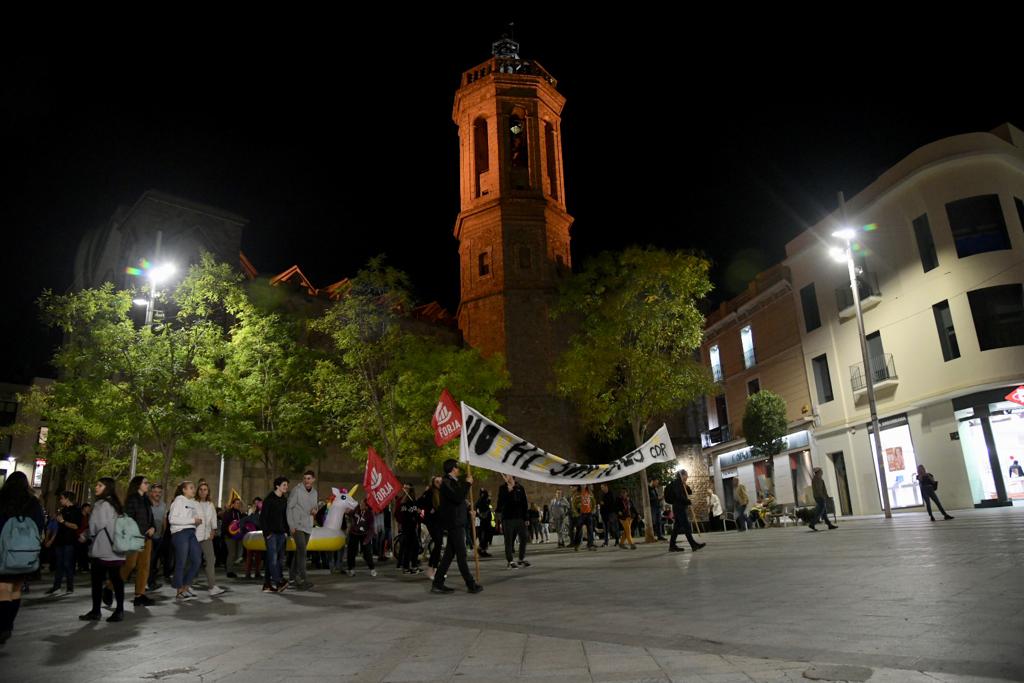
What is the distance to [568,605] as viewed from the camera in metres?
7.64

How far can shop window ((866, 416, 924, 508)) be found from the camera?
24.6 meters

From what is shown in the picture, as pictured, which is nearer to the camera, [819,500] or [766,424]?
[819,500]

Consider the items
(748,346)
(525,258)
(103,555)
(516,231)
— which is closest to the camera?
(103,555)

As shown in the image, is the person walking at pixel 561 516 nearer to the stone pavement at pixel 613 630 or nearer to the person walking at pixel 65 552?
the stone pavement at pixel 613 630

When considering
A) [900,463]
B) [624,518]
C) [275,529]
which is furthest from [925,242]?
[275,529]

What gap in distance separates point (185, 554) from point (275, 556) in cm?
143

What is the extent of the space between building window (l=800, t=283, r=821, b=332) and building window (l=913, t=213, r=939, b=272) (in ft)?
18.7

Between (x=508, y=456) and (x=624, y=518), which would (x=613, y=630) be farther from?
(x=624, y=518)

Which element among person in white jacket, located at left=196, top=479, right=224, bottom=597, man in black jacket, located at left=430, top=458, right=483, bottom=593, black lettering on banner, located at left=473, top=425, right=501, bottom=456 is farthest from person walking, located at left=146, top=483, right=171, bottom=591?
black lettering on banner, located at left=473, top=425, right=501, bottom=456

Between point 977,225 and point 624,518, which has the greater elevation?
point 977,225

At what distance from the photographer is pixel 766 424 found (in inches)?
1149

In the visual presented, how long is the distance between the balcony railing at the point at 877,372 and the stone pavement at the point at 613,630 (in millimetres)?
16172

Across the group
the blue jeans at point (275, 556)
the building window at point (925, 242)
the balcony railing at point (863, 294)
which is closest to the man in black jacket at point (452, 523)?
the blue jeans at point (275, 556)

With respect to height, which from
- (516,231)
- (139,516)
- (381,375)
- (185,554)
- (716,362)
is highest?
(516,231)
